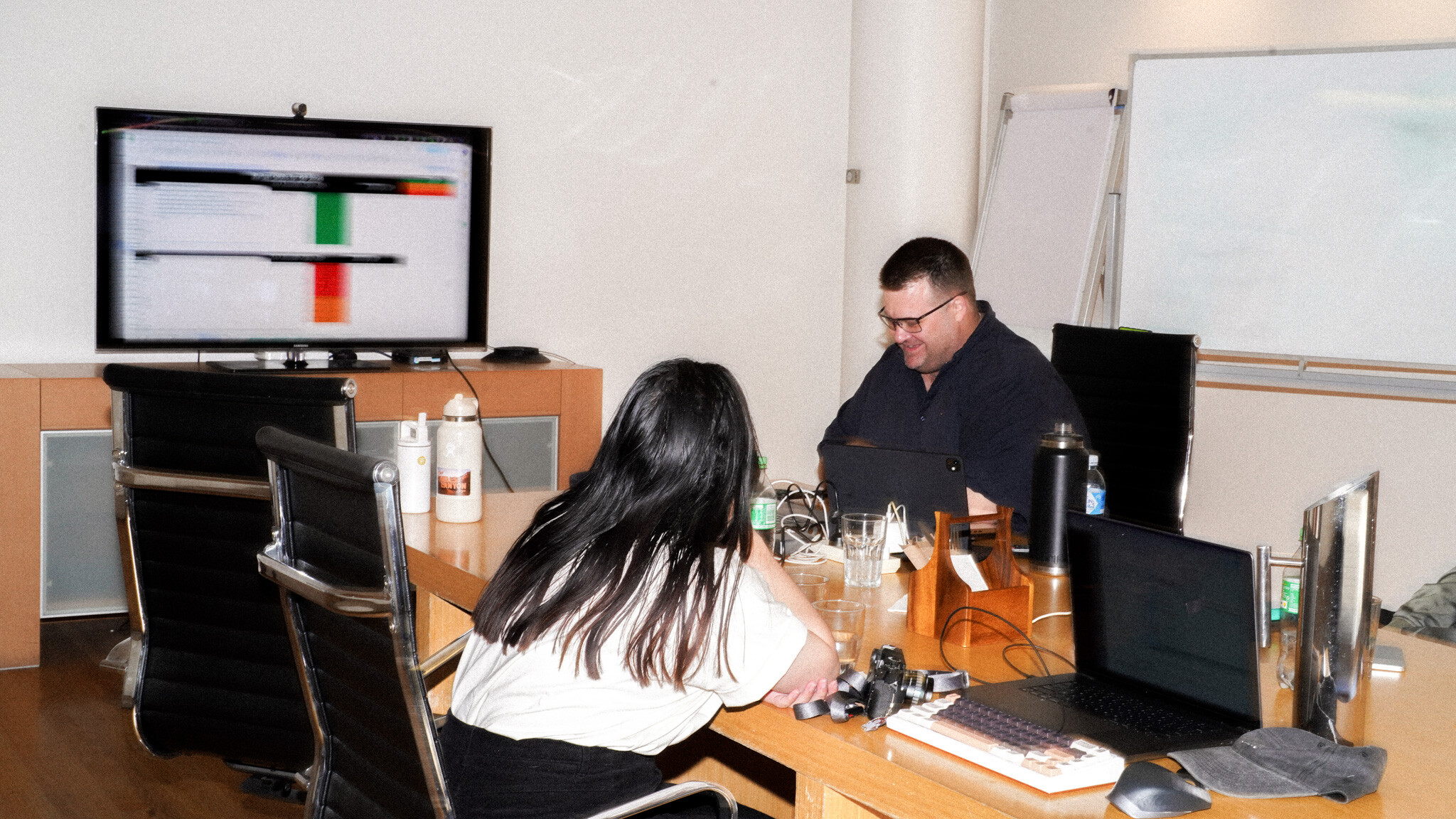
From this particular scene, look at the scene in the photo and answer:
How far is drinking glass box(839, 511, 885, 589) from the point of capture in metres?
2.21

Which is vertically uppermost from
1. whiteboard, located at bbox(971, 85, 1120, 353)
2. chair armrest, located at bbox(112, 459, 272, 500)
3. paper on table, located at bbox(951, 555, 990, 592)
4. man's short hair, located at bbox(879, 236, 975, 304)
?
whiteboard, located at bbox(971, 85, 1120, 353)

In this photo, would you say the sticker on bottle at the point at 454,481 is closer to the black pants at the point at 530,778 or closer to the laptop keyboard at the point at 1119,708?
the black pants at the point at 530,778

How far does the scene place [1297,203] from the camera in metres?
3.94

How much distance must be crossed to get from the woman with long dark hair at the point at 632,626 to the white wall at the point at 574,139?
3.39 m

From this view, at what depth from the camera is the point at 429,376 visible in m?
4.39

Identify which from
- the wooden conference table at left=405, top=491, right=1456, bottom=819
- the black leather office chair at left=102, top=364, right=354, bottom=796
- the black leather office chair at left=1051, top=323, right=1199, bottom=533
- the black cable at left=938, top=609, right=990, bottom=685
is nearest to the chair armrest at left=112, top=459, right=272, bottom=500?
the black leather office chair at left=102, top=364, right=354, bottom=796

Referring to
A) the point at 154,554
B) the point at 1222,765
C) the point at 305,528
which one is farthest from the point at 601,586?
the point at 154,554

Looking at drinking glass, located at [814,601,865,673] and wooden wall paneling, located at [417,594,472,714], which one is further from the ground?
drinking glass, located at [814,601,865,673]

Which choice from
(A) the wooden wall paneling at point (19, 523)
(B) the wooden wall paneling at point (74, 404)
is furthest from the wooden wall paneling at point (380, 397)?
(A) the wooden wall paneling at point (19, 523)

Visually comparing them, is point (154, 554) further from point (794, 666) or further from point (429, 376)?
point (429, 376)

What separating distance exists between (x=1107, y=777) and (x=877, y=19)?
4.43 meters

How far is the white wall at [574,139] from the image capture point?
4.27 m

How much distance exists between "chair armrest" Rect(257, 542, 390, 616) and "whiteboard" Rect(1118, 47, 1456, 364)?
3274mm

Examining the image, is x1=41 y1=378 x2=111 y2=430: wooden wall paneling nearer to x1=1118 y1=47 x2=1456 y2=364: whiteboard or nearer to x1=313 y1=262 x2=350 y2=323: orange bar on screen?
x1=313 y1=262 x2=350 y2=323: orange bar on screen
